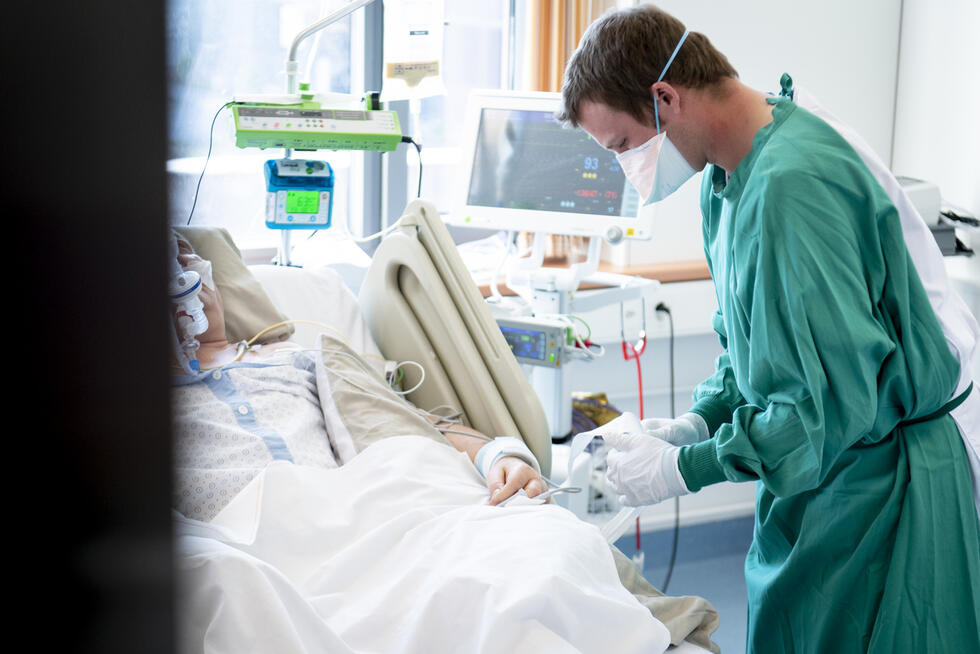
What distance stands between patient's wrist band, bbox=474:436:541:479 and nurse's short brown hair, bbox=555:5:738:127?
0.68m

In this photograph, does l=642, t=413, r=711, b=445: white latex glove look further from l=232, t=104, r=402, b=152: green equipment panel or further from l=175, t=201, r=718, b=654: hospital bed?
l=232, t=104, r=402, b=152: green equipment panel

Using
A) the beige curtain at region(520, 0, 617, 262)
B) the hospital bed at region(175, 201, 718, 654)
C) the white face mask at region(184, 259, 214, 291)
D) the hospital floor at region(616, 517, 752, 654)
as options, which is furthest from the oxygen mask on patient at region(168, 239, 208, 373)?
the hospital floor at region(616, 517, 752, 654)

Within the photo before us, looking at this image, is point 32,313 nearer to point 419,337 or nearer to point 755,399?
point 755,399

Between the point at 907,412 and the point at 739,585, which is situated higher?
the point at 907,412

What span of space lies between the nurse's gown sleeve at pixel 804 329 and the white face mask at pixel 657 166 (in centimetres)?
22

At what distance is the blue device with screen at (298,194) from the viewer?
7.89ft

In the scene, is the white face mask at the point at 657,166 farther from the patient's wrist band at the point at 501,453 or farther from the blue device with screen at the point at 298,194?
the blue device with screen at the point at 298,194

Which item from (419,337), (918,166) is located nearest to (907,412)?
(419,337)

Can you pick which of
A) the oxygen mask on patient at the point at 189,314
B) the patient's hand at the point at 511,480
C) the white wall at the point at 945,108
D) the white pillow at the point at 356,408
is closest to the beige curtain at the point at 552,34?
the white wall at the point at 945,108

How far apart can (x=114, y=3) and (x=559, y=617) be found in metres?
1.16

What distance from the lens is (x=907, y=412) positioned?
4.93 ft

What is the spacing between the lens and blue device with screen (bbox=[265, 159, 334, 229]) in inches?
94.7

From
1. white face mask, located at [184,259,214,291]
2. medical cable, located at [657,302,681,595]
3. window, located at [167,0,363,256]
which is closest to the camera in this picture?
white face mask, located at [184,259,214,291]

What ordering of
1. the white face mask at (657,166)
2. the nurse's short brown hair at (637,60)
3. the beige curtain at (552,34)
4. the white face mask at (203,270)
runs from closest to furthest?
the nurse's short brown hair at (637,60) → the white face mask at (657,166) → the white face mask at (203,270) → the beige curtain at (552,34)
